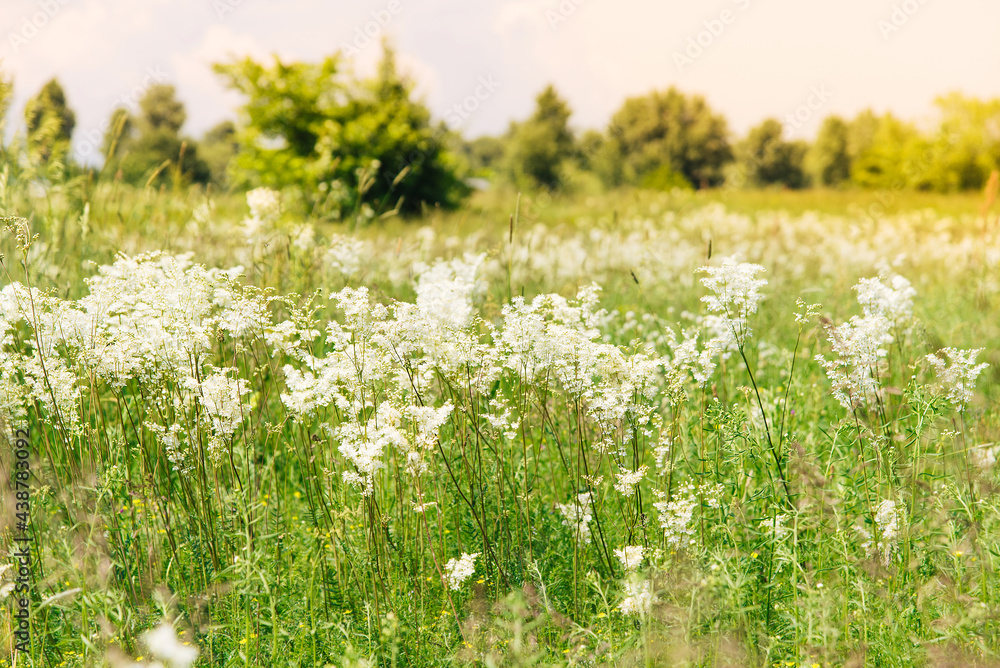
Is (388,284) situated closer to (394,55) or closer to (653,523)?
(653,523)

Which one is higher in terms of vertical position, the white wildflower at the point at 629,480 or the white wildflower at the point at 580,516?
the white wildflower at the point at 629,480

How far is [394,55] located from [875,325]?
636 inches

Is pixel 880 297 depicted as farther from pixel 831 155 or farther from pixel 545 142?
pixel 831 155

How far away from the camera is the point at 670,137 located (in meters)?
49.8

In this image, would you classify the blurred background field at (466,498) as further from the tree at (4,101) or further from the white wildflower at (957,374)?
the tree at (4,101)

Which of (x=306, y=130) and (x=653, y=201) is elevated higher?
(x=306, y=130)

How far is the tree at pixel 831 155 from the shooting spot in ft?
185

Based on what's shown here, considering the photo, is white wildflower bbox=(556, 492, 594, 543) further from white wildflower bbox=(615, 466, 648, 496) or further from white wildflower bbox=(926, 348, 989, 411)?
white wildflower bbox=(926, 348, 989, 411)

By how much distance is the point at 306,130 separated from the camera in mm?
15914

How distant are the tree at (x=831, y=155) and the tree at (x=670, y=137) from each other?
11.8 meters

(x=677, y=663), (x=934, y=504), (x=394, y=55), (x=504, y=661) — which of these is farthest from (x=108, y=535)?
(x=394, y=55)

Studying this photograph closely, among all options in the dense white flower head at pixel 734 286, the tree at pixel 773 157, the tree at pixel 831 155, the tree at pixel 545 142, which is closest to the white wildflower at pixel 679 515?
the dense white flower head at pixel 734 286

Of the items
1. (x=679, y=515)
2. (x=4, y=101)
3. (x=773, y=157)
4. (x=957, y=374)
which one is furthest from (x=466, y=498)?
(x=773, y=157)

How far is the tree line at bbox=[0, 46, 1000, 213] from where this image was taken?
7578mm
